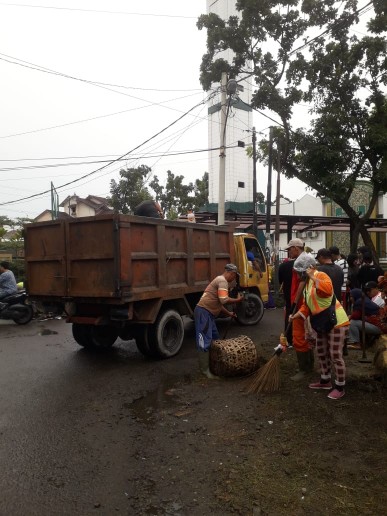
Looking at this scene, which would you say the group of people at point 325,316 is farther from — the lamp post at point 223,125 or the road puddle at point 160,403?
the lamp post at point 223,125

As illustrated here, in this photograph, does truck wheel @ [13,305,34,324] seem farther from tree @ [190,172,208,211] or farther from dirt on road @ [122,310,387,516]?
tree @ [190,172,208,211]

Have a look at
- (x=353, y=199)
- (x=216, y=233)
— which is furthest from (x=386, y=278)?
(x=353, y=199)

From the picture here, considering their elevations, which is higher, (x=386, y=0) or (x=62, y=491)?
A: (x=386, y=0)

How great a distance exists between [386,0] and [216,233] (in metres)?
8.75

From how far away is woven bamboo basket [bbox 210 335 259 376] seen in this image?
17.5 ft

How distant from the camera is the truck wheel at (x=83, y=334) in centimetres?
715

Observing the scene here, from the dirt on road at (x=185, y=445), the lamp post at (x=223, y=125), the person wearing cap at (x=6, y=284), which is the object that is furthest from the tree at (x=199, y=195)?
the dirt on road at (x=185, y=445)

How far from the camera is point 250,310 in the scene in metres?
9.44

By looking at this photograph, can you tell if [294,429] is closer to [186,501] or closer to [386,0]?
[186,501]

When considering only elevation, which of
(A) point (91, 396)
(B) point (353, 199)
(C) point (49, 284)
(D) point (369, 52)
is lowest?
(A) point (91, 396)

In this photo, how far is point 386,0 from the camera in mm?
11359

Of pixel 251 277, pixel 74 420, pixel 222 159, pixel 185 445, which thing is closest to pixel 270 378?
pixel 185 445

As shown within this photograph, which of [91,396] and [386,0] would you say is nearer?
[91,396]

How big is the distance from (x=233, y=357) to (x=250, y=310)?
4.19 m
